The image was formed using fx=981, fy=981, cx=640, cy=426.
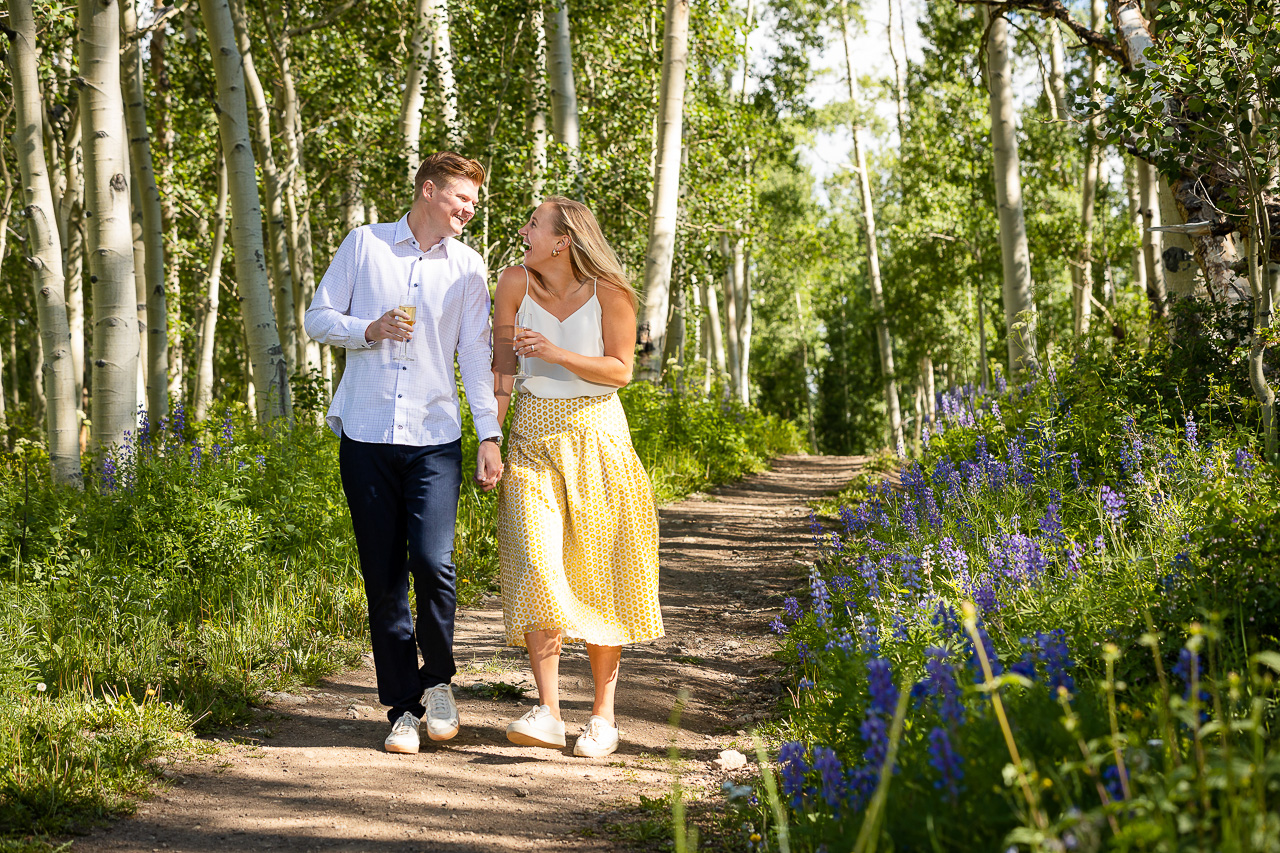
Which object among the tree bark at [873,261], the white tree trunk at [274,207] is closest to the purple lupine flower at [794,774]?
the white tree trunk at [274,207]

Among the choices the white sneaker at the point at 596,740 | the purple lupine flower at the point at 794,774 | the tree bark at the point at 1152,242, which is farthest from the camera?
the tree bark at the point at 1152,242

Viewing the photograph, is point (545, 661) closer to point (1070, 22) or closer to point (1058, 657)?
point (1058, 657)

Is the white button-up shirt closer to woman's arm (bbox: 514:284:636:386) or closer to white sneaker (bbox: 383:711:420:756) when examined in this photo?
woman's arm (bbox: 514:284:636:386)

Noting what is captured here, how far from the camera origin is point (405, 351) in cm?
369

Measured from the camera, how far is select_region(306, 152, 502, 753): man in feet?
12.0

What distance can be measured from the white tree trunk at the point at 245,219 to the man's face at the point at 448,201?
5.53 metres

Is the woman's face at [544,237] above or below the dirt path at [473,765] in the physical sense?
above

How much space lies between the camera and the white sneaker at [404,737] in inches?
145

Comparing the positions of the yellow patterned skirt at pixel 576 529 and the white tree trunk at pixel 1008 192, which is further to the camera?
the white tree trunk at pixel 1008 192

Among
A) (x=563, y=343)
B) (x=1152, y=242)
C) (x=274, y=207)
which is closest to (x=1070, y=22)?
(x=1152, y=242)

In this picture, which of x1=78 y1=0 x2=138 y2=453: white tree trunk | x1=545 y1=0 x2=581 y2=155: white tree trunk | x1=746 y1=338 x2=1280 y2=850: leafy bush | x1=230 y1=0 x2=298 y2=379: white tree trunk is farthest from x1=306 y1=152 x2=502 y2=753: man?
x1=230 y1=0 x2=298 y2=379: white tree trunk

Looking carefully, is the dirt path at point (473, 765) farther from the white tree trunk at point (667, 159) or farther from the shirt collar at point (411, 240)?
the white tree trunk at point (667, 159)

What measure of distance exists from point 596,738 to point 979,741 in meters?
1.92

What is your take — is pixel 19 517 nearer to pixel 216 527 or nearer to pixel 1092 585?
pixel 216 527
